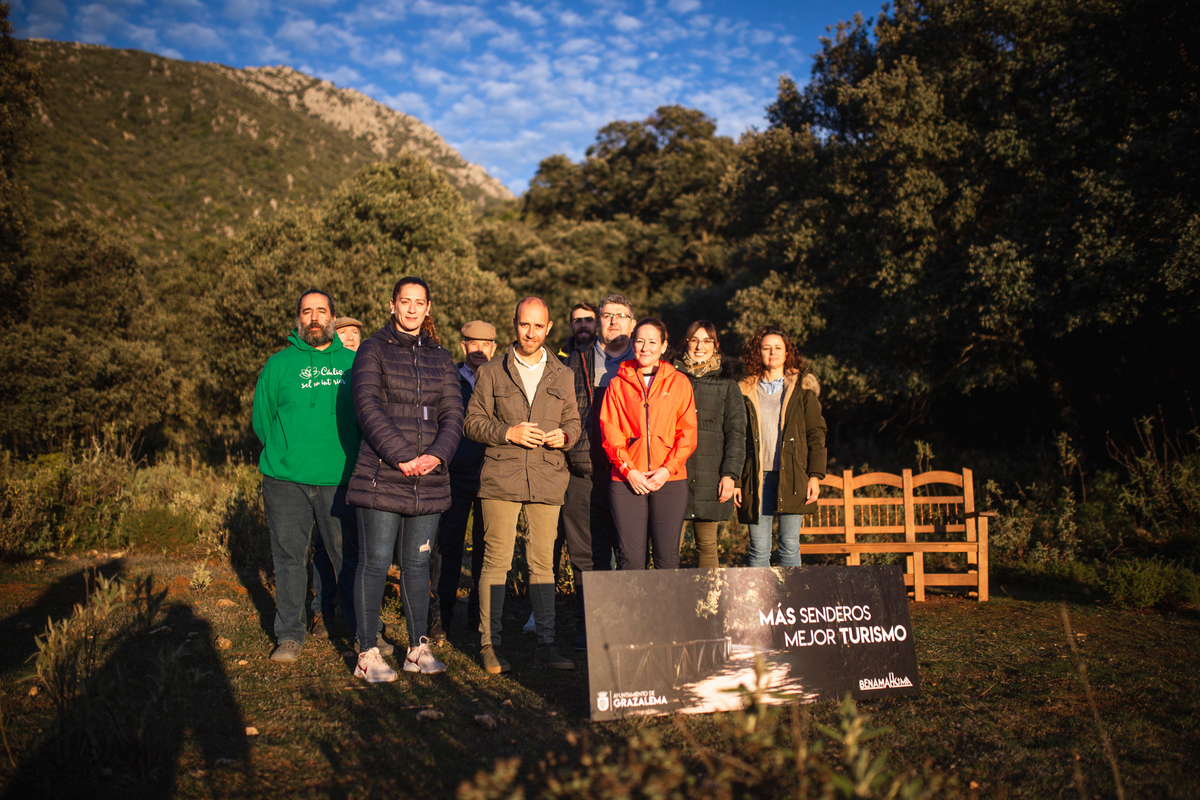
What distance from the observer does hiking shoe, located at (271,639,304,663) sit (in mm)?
4059

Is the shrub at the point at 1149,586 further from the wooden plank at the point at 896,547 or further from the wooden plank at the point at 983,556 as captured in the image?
the wooden plank at the point at 896,547

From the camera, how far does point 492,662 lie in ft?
12.9

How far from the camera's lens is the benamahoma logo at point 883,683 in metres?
3.31

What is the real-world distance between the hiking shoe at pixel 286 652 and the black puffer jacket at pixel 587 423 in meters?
1.97

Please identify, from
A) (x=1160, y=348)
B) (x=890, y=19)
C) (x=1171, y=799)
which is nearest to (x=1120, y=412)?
(x=1160, y=348)

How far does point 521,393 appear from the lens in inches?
164

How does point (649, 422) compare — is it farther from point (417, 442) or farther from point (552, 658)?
point (552, 658)

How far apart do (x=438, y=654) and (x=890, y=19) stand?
1855cm

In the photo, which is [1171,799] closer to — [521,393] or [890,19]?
[521,393]

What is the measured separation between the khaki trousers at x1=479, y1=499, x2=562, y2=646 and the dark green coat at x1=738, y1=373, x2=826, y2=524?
4.95ft

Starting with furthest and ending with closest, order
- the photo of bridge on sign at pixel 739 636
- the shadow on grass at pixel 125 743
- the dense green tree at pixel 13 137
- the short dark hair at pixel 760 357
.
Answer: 1. the dense green tree at pixel 13 137
2. the short dark hair at pixel 760 357
3. the photo of bridge on sign at pixel 739 636
4. the shadow on grass at pixel 125 743

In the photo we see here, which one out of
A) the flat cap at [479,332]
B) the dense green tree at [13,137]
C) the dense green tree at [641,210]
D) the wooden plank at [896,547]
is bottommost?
the wooden plank at [896,547]

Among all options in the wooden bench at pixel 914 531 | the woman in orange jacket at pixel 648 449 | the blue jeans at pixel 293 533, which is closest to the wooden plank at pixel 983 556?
the wooden bench at pixel 914 531

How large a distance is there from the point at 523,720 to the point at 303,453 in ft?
6.98
